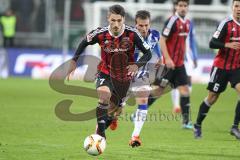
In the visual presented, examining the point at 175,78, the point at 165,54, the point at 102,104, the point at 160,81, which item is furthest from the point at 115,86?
the point at 175,78

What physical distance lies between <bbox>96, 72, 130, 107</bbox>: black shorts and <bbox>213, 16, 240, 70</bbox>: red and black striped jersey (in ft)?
5.78

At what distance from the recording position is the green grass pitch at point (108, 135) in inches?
370

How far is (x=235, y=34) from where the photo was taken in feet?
35.6

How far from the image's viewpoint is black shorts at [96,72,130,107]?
965cm

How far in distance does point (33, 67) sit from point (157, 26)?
5267 mm

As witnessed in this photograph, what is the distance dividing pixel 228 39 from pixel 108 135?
2.76 metres

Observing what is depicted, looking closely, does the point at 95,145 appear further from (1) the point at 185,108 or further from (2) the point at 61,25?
(2) the point at 61,25

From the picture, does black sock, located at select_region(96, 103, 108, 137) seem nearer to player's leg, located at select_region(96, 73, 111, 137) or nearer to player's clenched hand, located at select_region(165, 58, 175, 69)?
player's leg, located at select_region(96, 73, 111, 137)

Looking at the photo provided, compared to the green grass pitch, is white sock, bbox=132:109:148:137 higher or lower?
higher

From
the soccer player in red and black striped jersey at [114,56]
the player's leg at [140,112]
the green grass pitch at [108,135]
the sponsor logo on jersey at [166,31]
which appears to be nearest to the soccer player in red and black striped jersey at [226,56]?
the green grass pitch at [108,135]

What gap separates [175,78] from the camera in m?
13.1

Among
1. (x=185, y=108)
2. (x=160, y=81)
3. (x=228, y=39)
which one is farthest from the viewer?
(x=185, y=108)

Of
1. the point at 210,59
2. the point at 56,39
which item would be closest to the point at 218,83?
the point at 210,59

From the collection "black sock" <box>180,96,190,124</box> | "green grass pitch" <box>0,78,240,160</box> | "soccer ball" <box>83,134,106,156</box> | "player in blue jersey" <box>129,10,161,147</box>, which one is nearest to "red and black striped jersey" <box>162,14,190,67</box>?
"black sock" <box>180,96,190,124</box>
